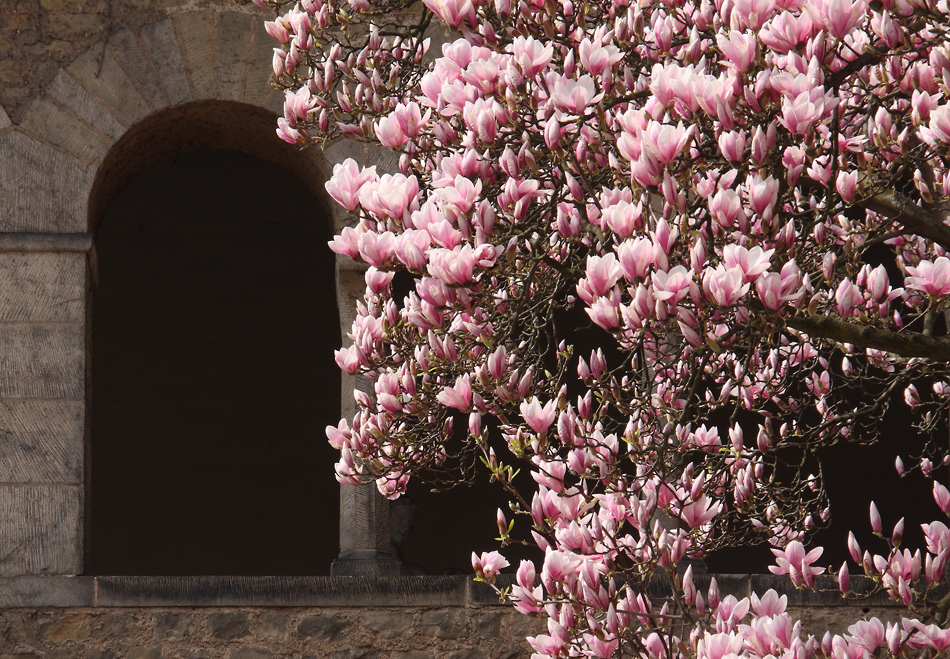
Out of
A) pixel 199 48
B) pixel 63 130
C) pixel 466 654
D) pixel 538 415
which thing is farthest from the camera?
pixel 199 48

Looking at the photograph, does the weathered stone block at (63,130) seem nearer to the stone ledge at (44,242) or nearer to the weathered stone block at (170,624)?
the stone ledge at (44,242)

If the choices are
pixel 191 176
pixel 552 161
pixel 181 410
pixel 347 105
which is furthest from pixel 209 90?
pixel 181 410

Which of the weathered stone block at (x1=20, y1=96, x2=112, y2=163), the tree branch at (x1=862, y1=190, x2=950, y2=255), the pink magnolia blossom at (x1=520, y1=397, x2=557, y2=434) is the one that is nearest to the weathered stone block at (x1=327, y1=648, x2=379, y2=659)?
the weathered stone block at (x1=20, y1=96, x2=112, y2=163)

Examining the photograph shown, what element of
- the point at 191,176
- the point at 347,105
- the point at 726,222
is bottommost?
the point at 726,222

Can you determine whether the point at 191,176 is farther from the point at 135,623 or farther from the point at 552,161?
the point at 552,161

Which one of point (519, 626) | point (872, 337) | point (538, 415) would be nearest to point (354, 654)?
point (519, 626)

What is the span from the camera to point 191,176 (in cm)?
934

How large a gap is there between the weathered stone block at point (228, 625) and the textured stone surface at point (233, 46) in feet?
7.19

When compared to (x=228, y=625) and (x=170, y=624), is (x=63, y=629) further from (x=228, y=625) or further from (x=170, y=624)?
(x=228, y=625)

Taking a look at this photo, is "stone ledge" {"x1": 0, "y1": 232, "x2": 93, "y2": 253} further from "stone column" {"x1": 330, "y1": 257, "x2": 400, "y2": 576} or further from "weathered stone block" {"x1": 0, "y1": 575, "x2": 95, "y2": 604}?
"weathered stone block" {"x1": 0, "y1": 575, "x2": 95, "y2": 604}

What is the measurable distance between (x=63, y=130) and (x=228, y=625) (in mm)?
2184

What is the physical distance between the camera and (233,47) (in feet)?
17.3

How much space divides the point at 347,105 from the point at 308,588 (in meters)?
2.14

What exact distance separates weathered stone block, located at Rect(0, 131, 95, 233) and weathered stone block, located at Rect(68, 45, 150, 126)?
0.28 m
